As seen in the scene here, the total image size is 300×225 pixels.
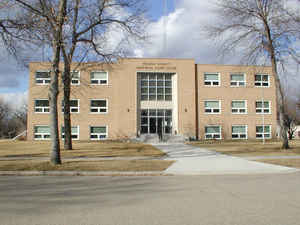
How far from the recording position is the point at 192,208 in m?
5.53

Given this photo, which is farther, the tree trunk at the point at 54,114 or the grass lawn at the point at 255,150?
the grass lawn at the point at 255,150

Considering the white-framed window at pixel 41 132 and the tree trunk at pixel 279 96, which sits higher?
the tree trunk at pixel 279 96

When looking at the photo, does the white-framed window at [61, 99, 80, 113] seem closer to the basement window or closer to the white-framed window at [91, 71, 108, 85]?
the basement window

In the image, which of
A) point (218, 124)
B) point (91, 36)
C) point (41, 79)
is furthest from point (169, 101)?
point (91, 36)

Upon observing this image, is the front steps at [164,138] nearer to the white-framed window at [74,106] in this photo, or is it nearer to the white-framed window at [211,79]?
the white-framed window at [211,79]

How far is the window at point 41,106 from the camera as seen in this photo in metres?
33.1

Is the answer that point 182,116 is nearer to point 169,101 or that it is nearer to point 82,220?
point 169,101

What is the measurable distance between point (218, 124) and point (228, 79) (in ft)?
20.6

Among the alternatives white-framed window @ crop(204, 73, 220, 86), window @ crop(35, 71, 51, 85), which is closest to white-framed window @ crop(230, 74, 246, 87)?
white-framed window @ crop(204, 73, 220, 86)

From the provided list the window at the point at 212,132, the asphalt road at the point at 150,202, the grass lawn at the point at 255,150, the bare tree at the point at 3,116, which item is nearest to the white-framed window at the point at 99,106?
the window at the point at 212,132

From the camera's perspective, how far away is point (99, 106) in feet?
110

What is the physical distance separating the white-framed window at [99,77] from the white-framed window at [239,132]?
59.1ft

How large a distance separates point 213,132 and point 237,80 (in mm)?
7965

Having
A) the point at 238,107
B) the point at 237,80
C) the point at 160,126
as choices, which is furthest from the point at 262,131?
the point at 160,126
